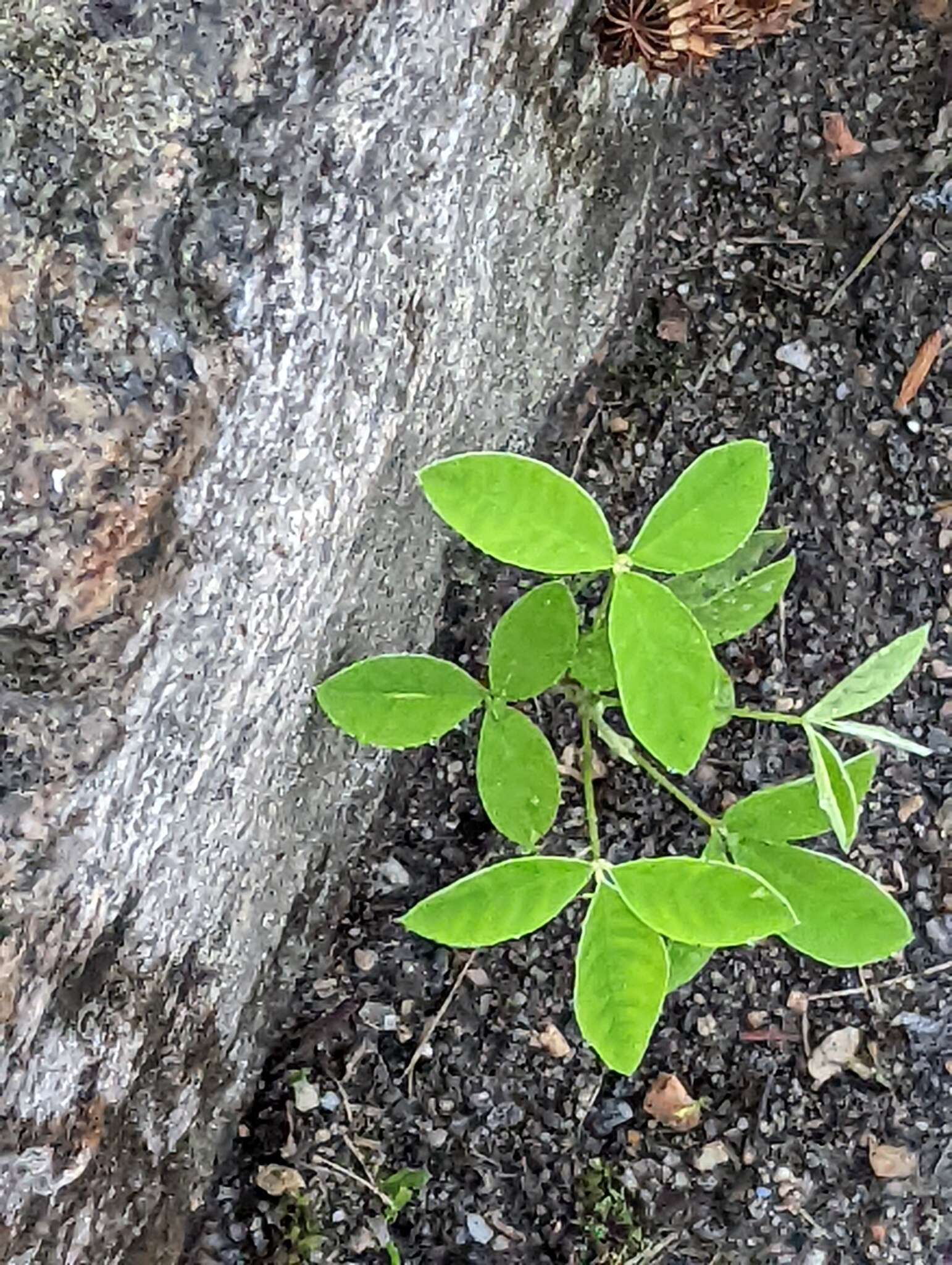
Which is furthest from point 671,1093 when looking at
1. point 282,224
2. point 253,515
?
point 282,224

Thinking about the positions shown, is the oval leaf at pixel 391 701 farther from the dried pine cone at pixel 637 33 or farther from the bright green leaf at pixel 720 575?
the dried pine cone at pixel 637 33

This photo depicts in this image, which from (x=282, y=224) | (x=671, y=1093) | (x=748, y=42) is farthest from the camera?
(x=671, y=1093)

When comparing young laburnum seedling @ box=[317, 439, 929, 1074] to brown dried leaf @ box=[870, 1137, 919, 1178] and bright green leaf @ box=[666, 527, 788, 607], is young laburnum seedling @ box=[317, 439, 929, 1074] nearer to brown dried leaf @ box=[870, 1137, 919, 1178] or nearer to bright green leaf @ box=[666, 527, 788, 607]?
bright green leaf @ box=[666, 527, 788, 607]

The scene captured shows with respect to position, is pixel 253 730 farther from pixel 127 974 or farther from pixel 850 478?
pixel 850 478

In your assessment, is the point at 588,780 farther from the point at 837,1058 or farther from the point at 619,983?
the point at 837,1058

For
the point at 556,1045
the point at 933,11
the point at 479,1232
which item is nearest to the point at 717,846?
the point at 556,1045

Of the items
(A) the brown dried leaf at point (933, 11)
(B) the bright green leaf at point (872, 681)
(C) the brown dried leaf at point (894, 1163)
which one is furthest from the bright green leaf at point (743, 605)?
(A) the brown dried leaf at point (933, 11)

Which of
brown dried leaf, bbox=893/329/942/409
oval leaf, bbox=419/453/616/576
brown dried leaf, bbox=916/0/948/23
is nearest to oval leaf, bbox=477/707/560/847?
oval leaf, bbox=419/453/616/576
